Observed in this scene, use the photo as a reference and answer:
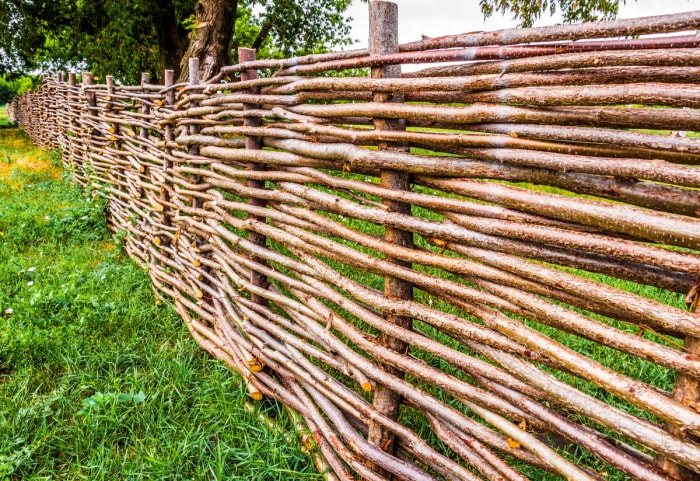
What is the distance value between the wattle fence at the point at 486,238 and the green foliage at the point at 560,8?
936 centimetres

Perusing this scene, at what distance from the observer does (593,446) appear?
131 cm

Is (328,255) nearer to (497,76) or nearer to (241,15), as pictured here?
(497,76)

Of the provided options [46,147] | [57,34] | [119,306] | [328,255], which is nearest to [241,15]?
[57,34]

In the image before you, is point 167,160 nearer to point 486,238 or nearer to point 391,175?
point 391,175

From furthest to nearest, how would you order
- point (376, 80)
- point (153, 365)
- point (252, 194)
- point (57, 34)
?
point (57, 34)
point (153, 365)
point (252, 194)
point (376, 80)

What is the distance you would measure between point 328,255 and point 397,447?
2.76ft

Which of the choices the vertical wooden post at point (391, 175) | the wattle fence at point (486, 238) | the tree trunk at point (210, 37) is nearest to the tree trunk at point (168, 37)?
the tree trunk at point (210, 37)

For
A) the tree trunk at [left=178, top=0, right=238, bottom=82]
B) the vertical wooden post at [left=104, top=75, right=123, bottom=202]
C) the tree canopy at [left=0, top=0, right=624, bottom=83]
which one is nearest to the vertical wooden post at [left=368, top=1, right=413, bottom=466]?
the vertical wooden post at [left=104, top=75, right=123, bottom=202]

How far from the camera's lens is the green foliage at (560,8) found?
9.86m

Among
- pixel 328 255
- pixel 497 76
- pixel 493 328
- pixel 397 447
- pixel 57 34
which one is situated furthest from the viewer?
pixel 57 34

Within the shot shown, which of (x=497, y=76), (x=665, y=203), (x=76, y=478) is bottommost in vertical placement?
(x=76, y=478)

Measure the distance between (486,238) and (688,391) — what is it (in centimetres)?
64

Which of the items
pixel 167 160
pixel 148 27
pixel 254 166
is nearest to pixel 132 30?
pixel 148 27

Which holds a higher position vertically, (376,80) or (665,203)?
(376,80)
